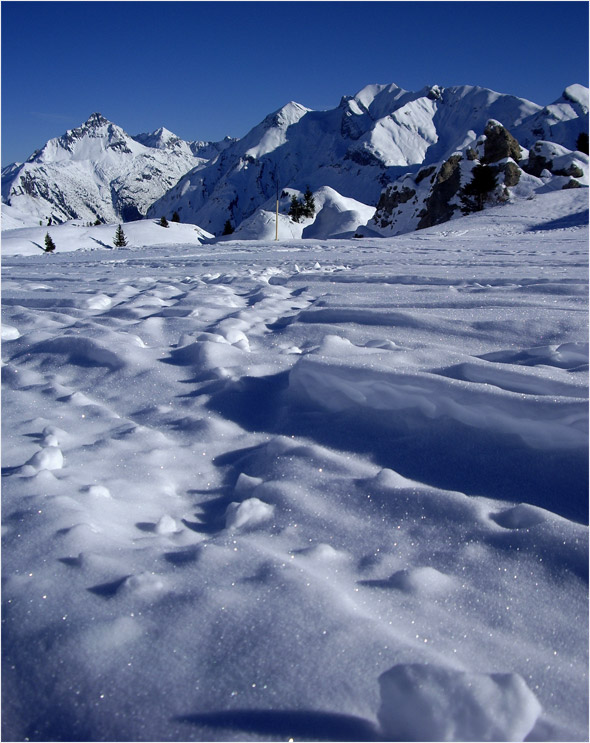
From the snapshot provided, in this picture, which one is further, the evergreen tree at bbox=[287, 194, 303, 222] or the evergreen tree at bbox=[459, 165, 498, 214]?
the evergreen tree at bbox=[287, 194, 303, 222]

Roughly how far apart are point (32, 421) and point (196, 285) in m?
3.76

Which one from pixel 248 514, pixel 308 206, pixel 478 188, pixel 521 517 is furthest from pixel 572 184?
pixel 248 514

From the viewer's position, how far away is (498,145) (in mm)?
28062

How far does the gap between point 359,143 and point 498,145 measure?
4980 inches

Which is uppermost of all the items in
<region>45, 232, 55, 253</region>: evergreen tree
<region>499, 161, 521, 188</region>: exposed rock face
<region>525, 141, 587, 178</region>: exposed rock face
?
<region>525, 141, 587, 178</region>: exposed rock face

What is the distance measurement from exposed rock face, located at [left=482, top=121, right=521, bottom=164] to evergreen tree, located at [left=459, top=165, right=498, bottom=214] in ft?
8.25

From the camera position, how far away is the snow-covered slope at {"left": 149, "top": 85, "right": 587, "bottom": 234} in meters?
136

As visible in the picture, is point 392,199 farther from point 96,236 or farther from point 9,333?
point 9,333

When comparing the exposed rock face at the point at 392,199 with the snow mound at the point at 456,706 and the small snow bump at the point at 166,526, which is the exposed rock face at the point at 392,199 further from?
the snow mound at the point at 456,706

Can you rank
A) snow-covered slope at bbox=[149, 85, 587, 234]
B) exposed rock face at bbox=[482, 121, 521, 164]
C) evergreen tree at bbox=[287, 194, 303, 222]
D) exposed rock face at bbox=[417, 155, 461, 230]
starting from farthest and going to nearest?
snow-covered slope at bbox=[149, 85, 587, 234] → evergreen tree at bbox=[287, 194, 303, 222] → exposed rock face at bbox=[482, 121, 521, 164] → exposed rock face at bbox=[417, 155, 461, 230]

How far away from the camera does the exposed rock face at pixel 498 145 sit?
91.0 feet

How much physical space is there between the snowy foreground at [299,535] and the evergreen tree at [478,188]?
24259mm

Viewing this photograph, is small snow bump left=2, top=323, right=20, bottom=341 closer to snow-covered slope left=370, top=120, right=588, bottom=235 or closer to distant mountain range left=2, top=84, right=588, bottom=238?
snow-covered slope left=370, top=120, right=588, bottom=235

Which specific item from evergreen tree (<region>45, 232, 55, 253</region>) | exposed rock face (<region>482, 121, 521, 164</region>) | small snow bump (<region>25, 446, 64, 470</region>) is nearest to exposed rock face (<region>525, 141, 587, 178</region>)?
exposed rock face (<region>482, 121, 521, 164</region>)
